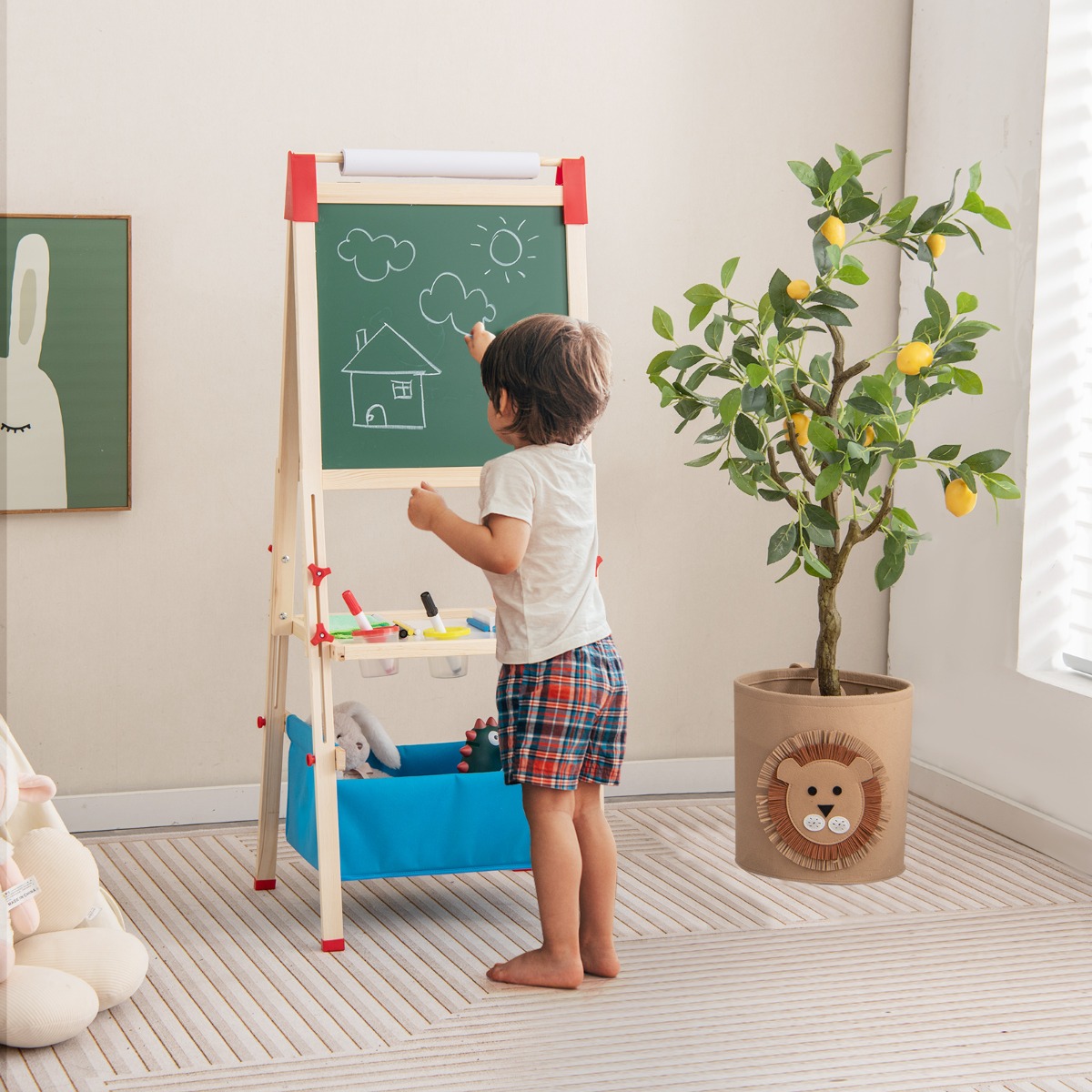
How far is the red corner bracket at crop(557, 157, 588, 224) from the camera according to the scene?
7.91 ft

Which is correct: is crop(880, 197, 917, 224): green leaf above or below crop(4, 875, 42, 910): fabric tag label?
above

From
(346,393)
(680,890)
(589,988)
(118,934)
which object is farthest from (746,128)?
(118,934)

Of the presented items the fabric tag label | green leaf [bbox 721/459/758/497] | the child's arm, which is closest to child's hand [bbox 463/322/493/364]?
the child's arm

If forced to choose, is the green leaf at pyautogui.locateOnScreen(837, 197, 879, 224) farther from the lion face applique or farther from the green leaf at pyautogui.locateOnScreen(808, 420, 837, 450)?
the lion face applique

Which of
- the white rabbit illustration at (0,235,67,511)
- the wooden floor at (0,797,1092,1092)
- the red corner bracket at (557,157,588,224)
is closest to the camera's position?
the wooden floor at (0,797,1092,1092)

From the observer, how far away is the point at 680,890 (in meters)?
2.59

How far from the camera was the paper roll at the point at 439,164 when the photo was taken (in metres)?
2.31

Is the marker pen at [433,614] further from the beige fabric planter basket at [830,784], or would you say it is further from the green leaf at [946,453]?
the green leaf at [946,453]

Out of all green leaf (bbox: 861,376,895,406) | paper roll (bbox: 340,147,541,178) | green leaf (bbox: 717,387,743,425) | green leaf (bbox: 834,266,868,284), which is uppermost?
paper roll (bbox: 340,147,541,178)

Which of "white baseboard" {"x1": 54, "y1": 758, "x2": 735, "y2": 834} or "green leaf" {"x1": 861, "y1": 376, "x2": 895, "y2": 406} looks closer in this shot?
"green leaf" {"x1": 861, "y1": 376, "x2": 895, "y2": 406}

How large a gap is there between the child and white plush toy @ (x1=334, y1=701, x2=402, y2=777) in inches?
18.3

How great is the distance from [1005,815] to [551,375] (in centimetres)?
164

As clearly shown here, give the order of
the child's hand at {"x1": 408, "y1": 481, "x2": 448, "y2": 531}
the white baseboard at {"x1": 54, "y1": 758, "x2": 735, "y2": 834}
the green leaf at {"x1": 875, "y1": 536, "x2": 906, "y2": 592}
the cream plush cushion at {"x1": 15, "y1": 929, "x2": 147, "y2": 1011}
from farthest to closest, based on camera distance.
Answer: the white baseboard at {"x1": 54, "y1": 758, "x2": 735, "y2": 834}
the green leaf at {"x1": 875, "y1": 536, "x2": 906, "y2": 592}
the child's hand at {"x1": 408, "y1": 481, "x2": 448, "y2": 531}
the cream plush cushion at {"x1": 15, "y1": 929, "x2": 147, "y2": 1011}

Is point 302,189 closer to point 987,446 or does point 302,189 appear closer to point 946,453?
point 946,453
